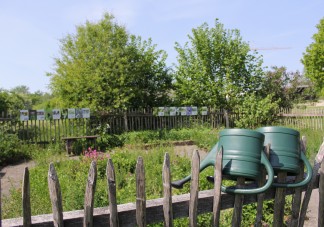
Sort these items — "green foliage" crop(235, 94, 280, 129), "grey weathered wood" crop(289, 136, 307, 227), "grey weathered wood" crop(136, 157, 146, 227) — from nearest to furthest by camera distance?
"grey weathered wood" crop(136, 157, 146, 227), "grey weathered wood" crop(289, 136, 307, 227), "green foliage" crop(235, 94, 280, 129)

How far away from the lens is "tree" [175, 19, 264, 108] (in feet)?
59.6

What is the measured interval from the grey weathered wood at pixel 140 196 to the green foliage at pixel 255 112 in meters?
15.7

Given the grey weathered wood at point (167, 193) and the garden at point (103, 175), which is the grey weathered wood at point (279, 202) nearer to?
the grey weathered wood at point (167, 193)

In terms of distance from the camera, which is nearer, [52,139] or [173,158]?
[173,158]

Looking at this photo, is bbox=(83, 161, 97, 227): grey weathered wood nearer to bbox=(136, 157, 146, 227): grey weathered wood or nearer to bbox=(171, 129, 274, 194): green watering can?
bbox=(136, 157, 146, 227): grey weathered wood

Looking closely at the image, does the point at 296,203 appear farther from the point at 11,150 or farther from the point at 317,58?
the point at 317,58

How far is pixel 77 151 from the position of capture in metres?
12.7

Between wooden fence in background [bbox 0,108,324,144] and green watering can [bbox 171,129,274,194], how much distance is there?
11.5 meters

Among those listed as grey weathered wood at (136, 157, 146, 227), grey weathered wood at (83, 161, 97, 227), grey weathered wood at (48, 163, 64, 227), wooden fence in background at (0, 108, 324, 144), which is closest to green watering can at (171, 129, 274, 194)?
grey weathered wood at (136, 157, 146, 227)

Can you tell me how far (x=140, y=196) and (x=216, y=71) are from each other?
1759cm

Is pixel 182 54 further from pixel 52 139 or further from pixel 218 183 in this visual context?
pixel 218 183

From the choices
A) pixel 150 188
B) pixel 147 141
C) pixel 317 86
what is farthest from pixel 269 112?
pixel 150 188

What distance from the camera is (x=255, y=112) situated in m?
17.3

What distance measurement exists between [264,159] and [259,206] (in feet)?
1.45
